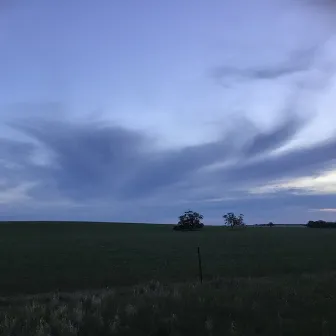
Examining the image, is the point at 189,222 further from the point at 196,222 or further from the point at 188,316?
the point at 188,316

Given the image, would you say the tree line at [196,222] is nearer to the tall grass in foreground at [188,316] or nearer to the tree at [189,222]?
the tree at [189,222]

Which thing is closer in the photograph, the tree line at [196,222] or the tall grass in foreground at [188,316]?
the tall grass in foreground at [188,316]

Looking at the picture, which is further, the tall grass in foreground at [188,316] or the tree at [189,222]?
the tree at [189,222]

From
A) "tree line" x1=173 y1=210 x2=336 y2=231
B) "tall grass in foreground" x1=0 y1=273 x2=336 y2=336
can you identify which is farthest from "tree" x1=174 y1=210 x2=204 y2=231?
"tall grass in foreground" x1=0 y1=273 x2=336 y2=336

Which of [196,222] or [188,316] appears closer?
[188,316]

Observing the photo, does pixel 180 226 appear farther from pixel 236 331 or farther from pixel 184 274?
pixel 236 331

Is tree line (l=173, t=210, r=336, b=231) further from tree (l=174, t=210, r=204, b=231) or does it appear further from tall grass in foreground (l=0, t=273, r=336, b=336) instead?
tall grass in foreground (l=0, t=273, r=336, b=336)

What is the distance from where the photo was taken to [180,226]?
464 feet

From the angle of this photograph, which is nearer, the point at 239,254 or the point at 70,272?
the point at 70,272

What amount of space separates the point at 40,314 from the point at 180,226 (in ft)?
429

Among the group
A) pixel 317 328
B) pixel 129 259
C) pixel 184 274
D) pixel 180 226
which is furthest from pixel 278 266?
pixel 180 226

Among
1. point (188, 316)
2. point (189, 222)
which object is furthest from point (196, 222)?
point (188, 316)

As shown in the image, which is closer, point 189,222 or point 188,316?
point 188,316

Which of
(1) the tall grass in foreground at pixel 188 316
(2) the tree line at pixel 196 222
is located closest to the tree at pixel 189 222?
(2) the tree line at pixel 196 222
